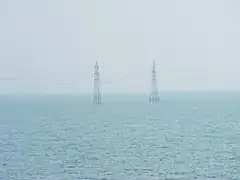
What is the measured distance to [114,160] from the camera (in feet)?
259

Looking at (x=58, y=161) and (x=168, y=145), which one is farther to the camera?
(x=168, y=145)

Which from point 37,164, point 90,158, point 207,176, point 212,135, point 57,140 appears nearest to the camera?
point 207,176

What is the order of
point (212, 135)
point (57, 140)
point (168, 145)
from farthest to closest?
1. point (212, 135)
2. point (57, 140)
3. point (168, 145)

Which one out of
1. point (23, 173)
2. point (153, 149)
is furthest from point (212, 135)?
point (23, 173)

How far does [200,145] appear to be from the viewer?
9800 centimetres

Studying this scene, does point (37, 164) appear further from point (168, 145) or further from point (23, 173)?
point (168, 145)

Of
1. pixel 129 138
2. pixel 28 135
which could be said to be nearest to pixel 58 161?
pixel 129 138

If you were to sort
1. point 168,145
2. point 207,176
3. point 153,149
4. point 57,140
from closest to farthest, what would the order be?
1. point 207,176
2. point 153,149
3. point 168,145
4. point 57,140

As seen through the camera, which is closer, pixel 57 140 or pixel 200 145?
pixel 200 145

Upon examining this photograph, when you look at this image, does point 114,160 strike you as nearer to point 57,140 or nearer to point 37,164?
point 37,164

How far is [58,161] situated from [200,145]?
29.8m

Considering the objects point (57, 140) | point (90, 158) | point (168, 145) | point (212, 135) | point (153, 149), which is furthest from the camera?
point (212, 135)

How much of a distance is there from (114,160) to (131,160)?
2.34 m

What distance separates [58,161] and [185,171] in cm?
1859
